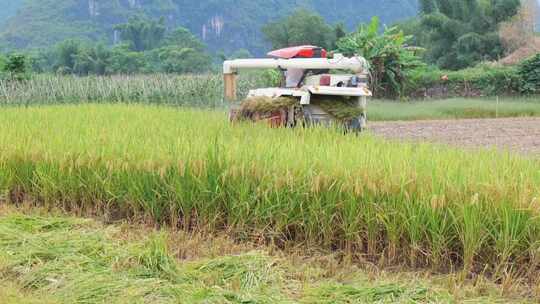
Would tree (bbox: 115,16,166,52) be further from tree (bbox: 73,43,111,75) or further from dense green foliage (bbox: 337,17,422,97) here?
dense green foliage (bbox: 337,17,422,97)

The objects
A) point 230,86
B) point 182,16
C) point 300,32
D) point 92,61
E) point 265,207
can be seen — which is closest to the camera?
point 265,207

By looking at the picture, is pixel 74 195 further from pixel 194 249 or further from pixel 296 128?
pixel 296 128

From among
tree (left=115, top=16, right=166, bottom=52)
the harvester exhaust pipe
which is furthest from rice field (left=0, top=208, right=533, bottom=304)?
tree (left=115, top=16, right=166, bottom=52)

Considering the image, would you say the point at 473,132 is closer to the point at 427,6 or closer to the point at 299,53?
the point at 299,53

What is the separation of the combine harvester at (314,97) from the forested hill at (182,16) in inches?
1570

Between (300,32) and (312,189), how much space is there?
A: 3562 centimetres

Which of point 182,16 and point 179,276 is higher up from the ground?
point 182,16

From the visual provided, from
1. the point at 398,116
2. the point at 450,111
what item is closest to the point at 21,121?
the point at 398,116

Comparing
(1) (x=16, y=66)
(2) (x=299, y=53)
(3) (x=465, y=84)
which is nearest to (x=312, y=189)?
(2) (x=299, y=53)

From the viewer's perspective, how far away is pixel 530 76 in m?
17.5

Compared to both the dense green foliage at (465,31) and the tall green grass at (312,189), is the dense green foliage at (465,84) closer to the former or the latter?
the dense green foliage at (465,31)

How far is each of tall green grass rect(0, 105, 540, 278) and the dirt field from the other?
3.94 m

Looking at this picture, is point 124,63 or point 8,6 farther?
point 8,6

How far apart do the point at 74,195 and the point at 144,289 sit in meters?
1.77
